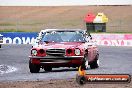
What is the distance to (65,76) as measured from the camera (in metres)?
16.9

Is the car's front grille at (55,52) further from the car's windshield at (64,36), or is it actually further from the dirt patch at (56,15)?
the dirt patch at (56,15)

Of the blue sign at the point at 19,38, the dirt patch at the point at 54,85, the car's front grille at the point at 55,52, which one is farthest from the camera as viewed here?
the blue sign at the point at 19,38

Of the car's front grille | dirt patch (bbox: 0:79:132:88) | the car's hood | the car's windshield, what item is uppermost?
the car's windshield

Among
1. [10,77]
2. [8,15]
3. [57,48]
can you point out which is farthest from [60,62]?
[8,15]

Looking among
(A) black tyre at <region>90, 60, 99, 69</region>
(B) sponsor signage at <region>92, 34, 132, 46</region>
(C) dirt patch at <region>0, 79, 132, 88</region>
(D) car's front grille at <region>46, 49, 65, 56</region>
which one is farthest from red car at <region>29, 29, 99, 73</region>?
(B) sponsor signage at <region>92, 34, 132, 46</region>

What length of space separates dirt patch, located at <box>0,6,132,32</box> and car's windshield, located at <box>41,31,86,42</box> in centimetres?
5083

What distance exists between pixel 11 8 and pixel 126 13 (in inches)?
674

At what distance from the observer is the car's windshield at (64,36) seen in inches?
761

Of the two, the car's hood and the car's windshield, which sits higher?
the car's windshield

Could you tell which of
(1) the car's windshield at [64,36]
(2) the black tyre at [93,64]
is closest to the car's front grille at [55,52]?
(1) the car's windshield at [64,36]

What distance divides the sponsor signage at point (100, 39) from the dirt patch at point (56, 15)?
82.9 ft

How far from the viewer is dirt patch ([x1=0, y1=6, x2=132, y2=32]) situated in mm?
73812

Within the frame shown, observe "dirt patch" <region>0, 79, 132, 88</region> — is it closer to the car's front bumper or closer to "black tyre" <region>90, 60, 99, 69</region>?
the car's front bumper
